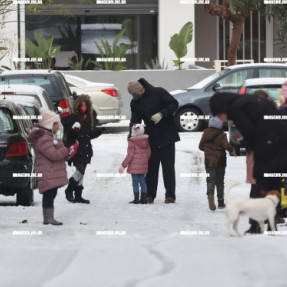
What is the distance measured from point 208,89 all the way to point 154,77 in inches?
254

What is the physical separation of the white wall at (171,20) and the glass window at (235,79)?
29.9 ft

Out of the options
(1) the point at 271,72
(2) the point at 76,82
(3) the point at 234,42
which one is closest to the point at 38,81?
(2) the point at 76,82

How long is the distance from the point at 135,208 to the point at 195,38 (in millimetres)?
25668

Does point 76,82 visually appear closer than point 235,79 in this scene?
No

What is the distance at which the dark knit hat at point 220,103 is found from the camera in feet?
31.2

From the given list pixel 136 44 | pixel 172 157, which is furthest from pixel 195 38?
pixel 172 157

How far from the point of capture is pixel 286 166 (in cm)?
1022

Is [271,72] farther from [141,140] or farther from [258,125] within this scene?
[258,125]

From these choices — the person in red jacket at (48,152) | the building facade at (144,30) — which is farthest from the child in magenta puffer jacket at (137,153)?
the building facade at (144,30)

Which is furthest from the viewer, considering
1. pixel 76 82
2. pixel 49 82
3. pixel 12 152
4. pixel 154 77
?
pixel 154 77

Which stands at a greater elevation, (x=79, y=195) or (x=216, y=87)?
(x=216, y=87)

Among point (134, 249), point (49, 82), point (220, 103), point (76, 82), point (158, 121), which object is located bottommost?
point (134, 249)

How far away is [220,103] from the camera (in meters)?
9.55

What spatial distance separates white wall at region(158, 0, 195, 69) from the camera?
37.2 meters
